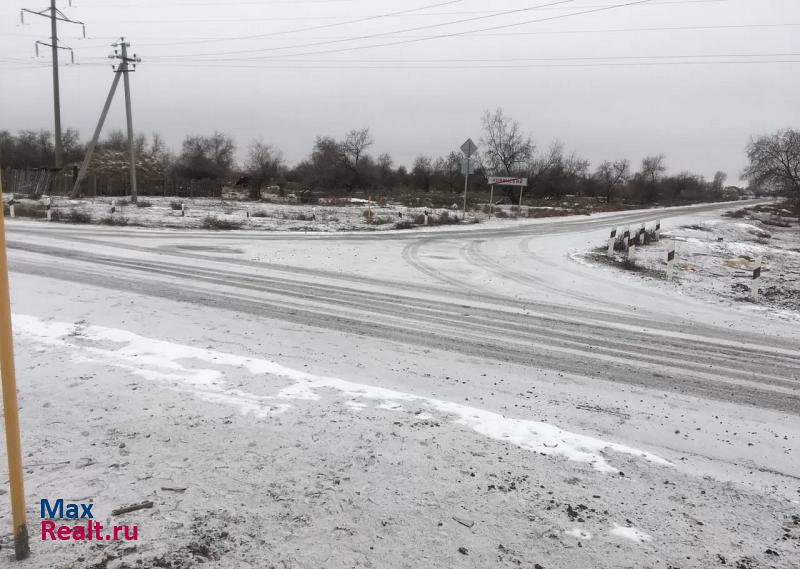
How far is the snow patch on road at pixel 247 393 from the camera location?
4.10 m

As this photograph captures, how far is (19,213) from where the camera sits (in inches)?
955

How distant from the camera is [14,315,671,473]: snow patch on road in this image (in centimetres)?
410

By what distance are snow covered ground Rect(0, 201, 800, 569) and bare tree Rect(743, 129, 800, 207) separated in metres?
60.3

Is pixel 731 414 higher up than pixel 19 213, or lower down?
lower down

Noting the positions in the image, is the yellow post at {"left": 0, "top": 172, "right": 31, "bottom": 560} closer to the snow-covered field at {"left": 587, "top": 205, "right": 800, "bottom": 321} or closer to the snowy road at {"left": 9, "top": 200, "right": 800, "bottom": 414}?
the snowy road at {"left": 9, "top": 200, "right": 800, "bottom": 414}

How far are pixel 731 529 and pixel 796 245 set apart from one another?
30.2m

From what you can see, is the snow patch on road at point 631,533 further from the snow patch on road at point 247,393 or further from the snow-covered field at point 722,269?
the snow-covered field at point 722,269

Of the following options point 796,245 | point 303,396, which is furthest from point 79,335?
point 796,245

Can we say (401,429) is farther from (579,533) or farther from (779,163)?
(779,163)

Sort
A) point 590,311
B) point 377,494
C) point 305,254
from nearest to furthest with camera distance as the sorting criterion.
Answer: point 377,494 → point 590,311 → point 305,254

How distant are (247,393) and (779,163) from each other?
6997 cm

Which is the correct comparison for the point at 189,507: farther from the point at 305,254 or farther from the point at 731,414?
the point at 305,254

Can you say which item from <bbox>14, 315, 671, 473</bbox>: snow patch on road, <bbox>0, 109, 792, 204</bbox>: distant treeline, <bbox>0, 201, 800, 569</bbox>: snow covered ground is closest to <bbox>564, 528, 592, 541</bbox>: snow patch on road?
<bbox>0, 201, 800, 569</bbox>: snow covered ground

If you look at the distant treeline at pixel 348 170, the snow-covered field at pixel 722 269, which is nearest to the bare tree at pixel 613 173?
the distant treeline at pixel 348 170
